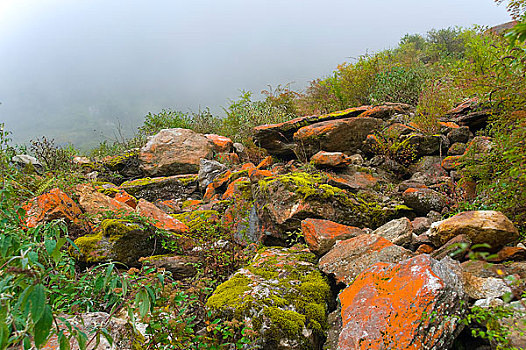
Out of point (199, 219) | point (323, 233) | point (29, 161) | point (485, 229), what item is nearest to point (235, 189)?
point (199, 219)

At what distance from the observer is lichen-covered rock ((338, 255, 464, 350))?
6.27 feet

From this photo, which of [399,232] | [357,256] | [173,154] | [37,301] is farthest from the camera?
[173,154]

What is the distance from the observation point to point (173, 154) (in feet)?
31.8

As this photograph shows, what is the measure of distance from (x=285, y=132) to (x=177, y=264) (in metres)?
4.69

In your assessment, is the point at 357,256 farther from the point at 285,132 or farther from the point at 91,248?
the point at 285,132

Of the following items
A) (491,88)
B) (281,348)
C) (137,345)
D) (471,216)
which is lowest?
(281,348)

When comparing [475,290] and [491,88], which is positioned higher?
[491,88]

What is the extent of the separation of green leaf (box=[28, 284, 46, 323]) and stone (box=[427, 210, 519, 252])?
10.9 ft

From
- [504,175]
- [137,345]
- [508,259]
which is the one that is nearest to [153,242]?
[137,345]

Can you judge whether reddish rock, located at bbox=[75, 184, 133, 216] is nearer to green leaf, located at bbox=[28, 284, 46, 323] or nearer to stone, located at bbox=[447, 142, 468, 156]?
green leaf, located at bbox=[28, 284, 46, 323]

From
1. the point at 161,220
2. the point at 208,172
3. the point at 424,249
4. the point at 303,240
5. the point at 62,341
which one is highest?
the point at 62,341

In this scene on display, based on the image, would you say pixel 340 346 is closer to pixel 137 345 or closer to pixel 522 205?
pixel 137 345

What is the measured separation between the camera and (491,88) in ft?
12.9

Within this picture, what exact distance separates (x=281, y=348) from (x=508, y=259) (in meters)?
2.20
